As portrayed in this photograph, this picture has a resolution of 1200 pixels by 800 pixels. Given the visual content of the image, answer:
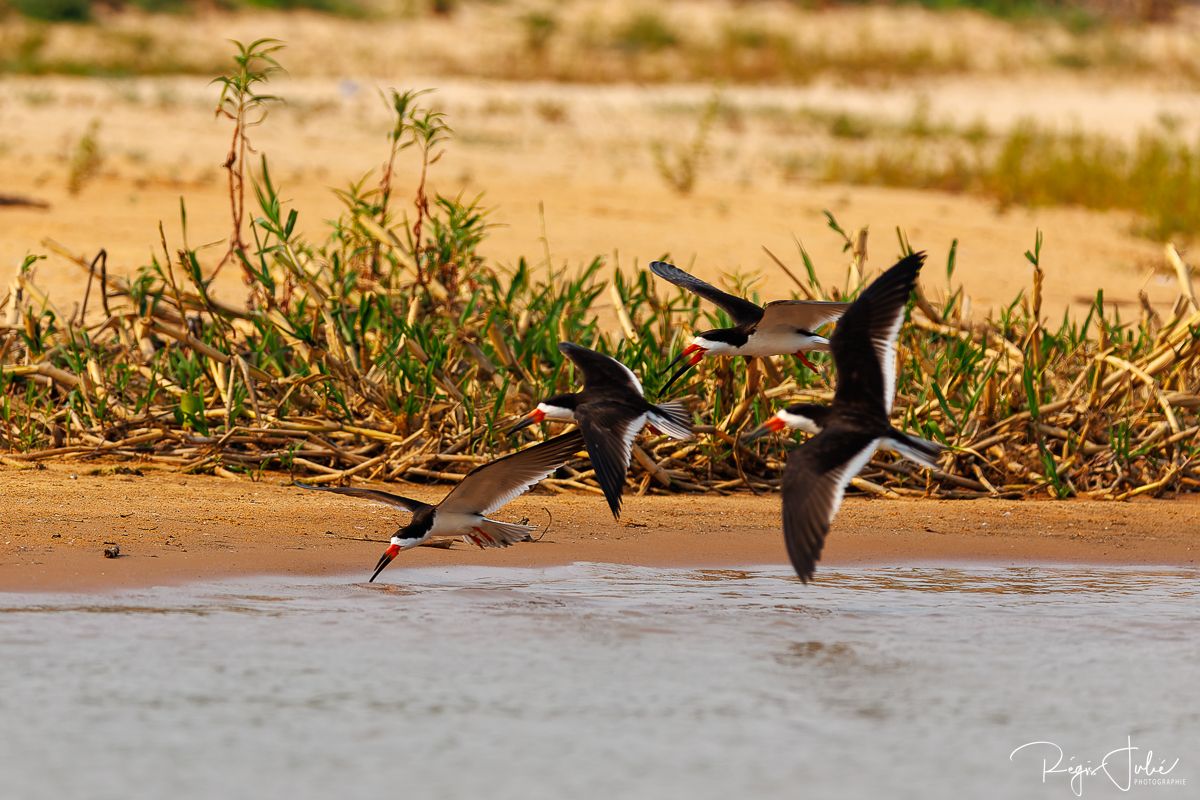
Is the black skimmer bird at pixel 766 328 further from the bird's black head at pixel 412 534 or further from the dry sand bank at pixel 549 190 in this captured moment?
the dry sand bank at pixel 549 190

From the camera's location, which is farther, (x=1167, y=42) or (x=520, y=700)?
(x=1167, y=42)

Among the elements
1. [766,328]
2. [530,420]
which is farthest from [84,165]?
[766,328]

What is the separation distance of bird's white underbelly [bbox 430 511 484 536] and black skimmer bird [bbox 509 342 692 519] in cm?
31

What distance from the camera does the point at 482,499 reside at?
439 centimetres

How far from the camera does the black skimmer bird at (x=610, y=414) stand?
4125 mm

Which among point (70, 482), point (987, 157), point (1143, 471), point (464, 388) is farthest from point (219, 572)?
point (987, 157)

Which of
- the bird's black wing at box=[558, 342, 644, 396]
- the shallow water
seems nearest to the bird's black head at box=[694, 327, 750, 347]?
the bird's black wing at box=[558, 342, 644, 396]

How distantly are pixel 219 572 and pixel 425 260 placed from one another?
186cm

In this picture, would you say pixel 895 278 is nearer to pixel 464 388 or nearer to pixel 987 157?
pixel 464 388

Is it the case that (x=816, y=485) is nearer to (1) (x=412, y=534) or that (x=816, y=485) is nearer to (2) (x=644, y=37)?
(1) (x=412, y=534)

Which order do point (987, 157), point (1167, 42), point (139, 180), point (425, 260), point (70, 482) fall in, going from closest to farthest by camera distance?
1. point (70, 482)
2. point (425, 260)
3. point (139, 180)
4. point (987, 157)
5. point (1167, 42)

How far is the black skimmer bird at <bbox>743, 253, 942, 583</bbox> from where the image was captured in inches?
152

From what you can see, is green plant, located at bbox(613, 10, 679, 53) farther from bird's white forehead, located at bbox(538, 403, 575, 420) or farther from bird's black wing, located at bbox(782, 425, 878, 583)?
bird's black wing, located at bbox(782, 425, 878, 583)

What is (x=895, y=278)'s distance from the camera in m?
4.14
